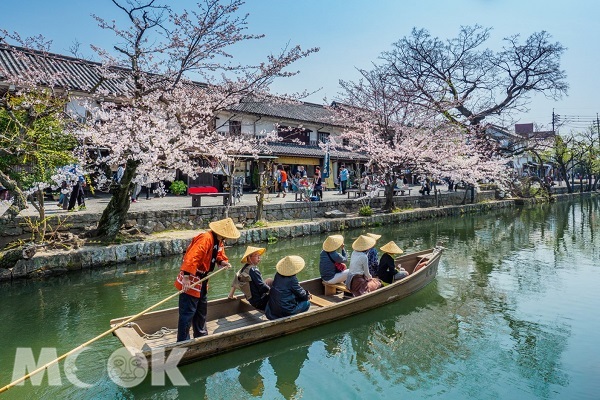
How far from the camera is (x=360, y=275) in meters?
7.21

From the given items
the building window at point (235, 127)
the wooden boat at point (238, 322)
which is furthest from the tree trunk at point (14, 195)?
the building window at point (235, 127)

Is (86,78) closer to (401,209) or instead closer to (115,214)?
(115,214)

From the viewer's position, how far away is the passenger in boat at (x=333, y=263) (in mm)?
7527

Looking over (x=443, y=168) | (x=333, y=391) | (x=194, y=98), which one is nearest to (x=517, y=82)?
(x=443, y=168)

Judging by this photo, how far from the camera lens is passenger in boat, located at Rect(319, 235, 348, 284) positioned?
24.7 ft

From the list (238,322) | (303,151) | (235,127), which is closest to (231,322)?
(238,322)

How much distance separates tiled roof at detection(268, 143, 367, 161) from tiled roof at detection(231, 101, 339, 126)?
6.20ft

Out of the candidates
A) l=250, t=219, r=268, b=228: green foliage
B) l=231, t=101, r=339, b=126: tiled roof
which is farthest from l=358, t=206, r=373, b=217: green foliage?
l=231, t=101, r=339, b=126: tiled roof

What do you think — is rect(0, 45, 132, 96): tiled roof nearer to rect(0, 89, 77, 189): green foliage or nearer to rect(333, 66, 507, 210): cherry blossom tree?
rect(0, 89, 77, 189): green foliage

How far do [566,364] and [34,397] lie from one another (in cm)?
711

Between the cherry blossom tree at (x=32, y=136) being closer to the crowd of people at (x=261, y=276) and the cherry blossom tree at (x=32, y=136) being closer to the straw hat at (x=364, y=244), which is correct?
the crowd of people at (x=261, y=276)

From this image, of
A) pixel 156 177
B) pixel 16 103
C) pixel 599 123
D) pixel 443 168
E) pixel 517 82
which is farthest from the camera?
pixel 599 123

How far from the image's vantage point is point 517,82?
25.8m

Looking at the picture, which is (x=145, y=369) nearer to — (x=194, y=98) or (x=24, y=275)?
(x=24, y=275)
